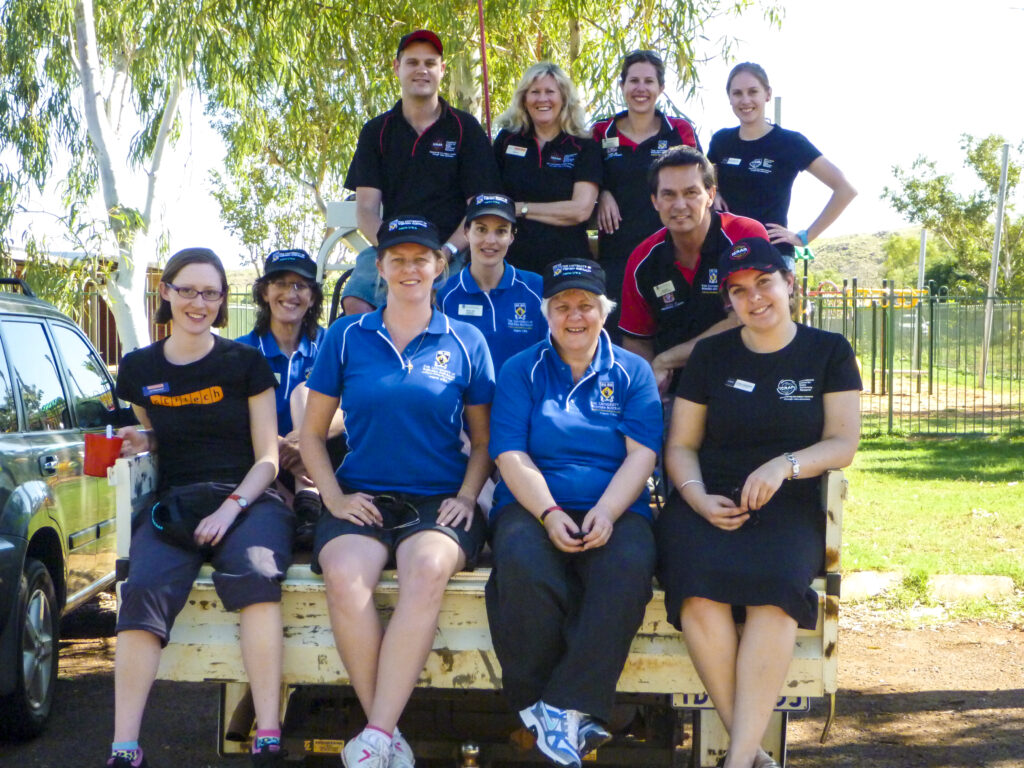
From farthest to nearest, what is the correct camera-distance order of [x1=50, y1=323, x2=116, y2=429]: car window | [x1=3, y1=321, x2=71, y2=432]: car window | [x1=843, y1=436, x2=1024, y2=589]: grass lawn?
[x1=843, y1=436, x2=1024, y2=589]: grass lawn, [x1=50, y1=323, x2=116, y2=429]: car window, [x1=3, y1=321, x2=71, y2=432]: car window

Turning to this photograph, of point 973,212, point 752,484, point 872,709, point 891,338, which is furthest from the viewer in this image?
point 973,212

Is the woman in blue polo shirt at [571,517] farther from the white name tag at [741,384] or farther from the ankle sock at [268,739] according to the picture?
the ankle sock at [268,739]

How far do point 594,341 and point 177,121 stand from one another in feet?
36.7

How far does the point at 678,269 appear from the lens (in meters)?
4.71

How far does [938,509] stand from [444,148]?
243 inches

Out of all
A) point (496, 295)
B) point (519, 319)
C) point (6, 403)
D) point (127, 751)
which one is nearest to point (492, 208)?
point (496, 295)

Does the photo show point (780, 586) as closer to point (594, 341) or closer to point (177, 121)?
point (594, 341)

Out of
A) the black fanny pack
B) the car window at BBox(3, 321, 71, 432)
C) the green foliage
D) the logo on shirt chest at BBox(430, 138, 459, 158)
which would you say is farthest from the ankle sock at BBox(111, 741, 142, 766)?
the green foliage

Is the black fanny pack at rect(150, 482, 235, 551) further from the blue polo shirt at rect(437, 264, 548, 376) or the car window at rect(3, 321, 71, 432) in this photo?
the car window at rect(3, 321, 71, 432)

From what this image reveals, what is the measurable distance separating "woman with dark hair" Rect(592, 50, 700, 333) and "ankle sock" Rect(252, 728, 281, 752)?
8.53 feet

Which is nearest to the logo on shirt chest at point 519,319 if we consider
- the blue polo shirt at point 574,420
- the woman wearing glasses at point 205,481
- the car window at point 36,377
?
the blue polo shirt at point 574,420

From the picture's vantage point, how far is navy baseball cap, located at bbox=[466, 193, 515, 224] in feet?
15.1

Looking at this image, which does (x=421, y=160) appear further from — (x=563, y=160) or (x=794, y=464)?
(x=794, y=464)

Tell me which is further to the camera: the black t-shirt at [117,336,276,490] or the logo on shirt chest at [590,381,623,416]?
the black t-shirt at [117,336,276,490]
